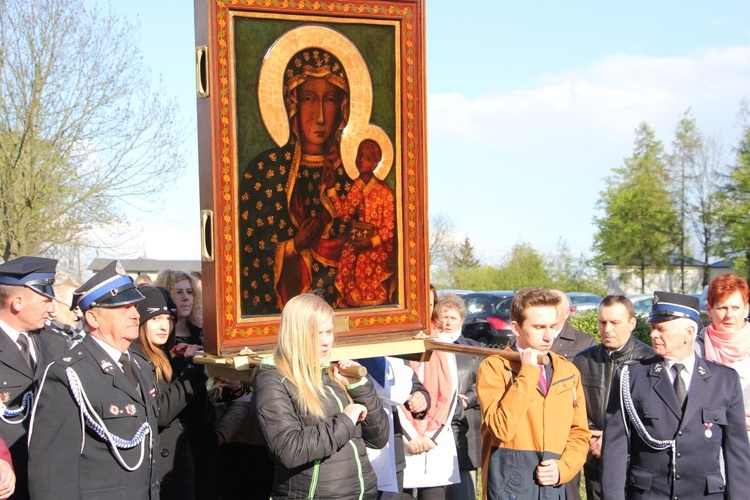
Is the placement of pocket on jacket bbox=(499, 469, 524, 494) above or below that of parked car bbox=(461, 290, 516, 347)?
above

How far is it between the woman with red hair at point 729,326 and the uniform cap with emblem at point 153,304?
3.46 m

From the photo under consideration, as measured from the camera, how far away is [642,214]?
134 feet

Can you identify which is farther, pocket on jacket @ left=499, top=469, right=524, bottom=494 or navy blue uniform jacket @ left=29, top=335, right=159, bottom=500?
pocket on jacket @ left=499, top=469, right=524, bottom=494

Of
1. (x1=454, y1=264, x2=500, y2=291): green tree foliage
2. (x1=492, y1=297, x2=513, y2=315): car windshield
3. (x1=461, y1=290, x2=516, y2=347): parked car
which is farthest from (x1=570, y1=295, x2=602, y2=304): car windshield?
(x1=492, y1=297, x2=513, y2=315): car windshield

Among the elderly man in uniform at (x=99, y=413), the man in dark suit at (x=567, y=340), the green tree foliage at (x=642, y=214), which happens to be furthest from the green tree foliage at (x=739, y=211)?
the elderly man in uniform at (x=99, y=413)

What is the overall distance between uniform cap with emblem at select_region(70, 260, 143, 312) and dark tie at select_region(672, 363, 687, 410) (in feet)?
9.09

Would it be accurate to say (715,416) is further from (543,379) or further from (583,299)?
(583,299)

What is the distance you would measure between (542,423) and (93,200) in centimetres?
1309

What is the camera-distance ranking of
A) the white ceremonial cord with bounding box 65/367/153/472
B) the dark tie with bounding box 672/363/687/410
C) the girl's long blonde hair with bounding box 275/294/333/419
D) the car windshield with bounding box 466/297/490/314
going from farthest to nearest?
the car windshield with bounding box 466/297/490/314, the dark tie with bounding box 672/363/687/410, the girl's long blonde hair with bounding box 275/294/333/419, the white ceremonial cord with bounding box 65/367/153/472

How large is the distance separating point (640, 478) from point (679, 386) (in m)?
0.52

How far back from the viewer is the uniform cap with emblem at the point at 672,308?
4655mm

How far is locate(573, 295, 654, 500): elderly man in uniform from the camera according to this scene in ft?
19.6

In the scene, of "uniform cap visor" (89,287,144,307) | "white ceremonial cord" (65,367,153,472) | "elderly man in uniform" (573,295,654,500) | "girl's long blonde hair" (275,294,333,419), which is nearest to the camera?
"white ceremonial cord" (65,367,153,472)

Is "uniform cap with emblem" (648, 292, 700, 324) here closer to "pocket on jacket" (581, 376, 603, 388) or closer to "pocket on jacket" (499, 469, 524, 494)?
"pocket on jacket" (499, 469, 524, 494)
